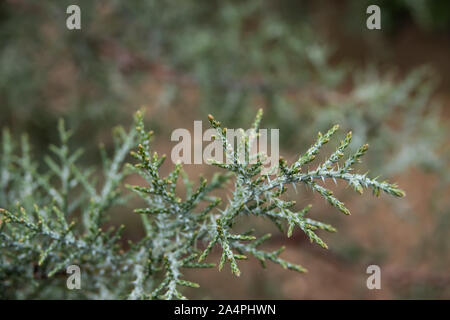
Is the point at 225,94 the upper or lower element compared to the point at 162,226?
upper

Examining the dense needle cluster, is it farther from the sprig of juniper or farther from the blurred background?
the blurred background

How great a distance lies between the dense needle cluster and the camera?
1.02m

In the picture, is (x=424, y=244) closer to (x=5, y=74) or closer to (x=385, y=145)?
(x=385, y=145)

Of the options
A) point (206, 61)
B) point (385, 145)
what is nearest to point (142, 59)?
point (206, 61)

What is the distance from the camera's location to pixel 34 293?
4.67 ft

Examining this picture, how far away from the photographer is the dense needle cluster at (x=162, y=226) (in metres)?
1.02

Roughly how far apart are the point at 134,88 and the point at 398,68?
3.77 metres

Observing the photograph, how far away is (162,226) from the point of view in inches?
51.0

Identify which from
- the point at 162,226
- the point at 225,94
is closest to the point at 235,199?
the point at 162,226

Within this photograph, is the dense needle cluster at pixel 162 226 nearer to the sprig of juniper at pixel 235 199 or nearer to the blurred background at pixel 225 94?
the sprig of juniper at pixel 235 199

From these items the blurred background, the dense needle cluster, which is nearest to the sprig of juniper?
the dense needle cluster

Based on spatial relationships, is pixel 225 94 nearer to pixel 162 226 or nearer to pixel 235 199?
pixel 162 226

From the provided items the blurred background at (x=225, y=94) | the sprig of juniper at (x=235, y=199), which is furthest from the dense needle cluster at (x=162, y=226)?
the blurred background at (x=225, y=94)

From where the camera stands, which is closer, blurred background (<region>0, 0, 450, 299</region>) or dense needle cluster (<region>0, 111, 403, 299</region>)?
dense needle cluster (<region>0, 111, 403, 299</region>)
